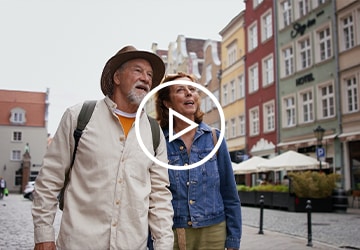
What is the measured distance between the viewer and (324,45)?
25.1 metres

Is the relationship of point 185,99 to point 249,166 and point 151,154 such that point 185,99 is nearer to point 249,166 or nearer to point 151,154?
point 151,154

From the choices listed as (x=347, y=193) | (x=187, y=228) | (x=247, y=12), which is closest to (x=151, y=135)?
(x=187, y=228)

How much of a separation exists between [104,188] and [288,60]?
90.2 ft

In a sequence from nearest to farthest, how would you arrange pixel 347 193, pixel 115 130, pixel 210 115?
1. pixel 115 130
2. pixel 347 193
3. pixel 210 115

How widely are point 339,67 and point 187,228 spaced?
868 inches

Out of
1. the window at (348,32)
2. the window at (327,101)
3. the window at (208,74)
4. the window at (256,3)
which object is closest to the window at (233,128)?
the window at (208,74)

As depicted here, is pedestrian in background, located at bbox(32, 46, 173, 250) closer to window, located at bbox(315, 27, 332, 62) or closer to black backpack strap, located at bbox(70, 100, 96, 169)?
black backpack strap, located at bbox(70, 100, 96, 169)

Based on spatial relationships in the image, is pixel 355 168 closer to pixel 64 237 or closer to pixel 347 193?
pixel 347 193

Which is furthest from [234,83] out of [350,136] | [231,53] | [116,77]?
[116,77]

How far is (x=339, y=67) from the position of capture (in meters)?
23.5

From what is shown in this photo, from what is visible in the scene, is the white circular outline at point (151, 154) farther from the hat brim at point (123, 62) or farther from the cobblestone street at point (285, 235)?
the cobblestone street at point (285, 235)

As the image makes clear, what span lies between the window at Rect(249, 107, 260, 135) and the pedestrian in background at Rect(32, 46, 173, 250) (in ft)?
98.0

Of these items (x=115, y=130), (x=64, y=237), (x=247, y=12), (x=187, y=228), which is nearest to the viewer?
(x=64, y=237)

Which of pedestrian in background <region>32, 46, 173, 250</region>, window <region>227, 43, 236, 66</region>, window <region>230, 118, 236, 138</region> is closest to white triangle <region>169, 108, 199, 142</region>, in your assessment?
pedestrian in background <region>32, 46, 173, 250</region>
